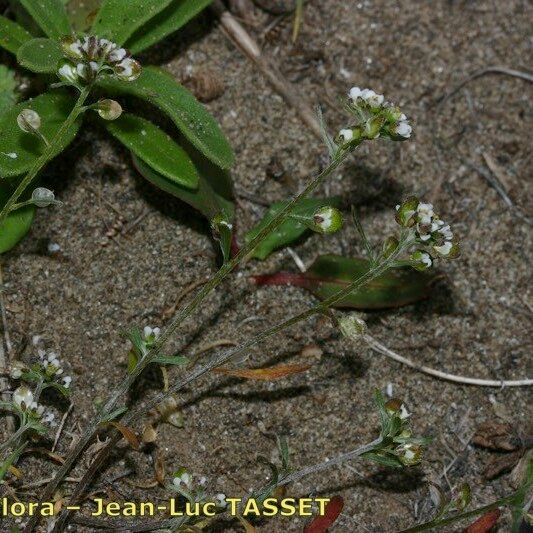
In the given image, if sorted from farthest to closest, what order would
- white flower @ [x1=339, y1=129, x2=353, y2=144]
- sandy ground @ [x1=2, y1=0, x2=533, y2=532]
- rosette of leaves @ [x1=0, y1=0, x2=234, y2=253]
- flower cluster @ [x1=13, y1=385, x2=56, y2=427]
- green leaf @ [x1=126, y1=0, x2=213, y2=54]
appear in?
1. green leaf @ [x1=126, y1=0, x2=213, y2=54]
2. sandy ground @ [x1=2, y1=0, x2=533, y2=532]
3. rosette of leaves @ [x1=0, y1=0, x2=234, y2=253]
4. flower cluster @ [x1=13, y1=385, x2=56, y2=427]
5. white flower @ [x1=339, y1=129, x2=353, y2=144]

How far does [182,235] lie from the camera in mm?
2664

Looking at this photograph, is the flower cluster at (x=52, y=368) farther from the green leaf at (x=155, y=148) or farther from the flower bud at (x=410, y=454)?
the flower bud at (x=410, y=454)

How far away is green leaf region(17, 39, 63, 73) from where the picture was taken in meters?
2.24

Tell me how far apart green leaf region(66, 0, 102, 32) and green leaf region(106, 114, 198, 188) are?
417 mm

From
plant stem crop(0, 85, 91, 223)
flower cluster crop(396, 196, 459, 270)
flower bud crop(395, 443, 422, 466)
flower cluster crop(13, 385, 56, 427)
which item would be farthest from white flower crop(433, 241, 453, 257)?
flower cluster crop(13, 385, 56, 427)

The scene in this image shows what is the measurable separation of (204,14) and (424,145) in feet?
2.91

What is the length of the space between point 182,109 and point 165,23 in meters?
0.33

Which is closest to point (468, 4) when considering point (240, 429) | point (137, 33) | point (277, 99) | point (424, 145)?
point (424, 145)

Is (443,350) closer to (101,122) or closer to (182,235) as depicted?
(182,235)

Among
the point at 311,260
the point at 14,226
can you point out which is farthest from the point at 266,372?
the point at 14,226

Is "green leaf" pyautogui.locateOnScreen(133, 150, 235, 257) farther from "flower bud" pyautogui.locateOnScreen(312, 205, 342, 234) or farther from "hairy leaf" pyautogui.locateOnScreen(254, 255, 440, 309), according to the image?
"flower bud" pyautogui.locateOnScreen(312, 205, 342, 234)

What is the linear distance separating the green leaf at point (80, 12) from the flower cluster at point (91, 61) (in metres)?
0.76

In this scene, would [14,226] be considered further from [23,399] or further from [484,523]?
[484,523]

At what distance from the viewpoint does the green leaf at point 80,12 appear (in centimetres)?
271
